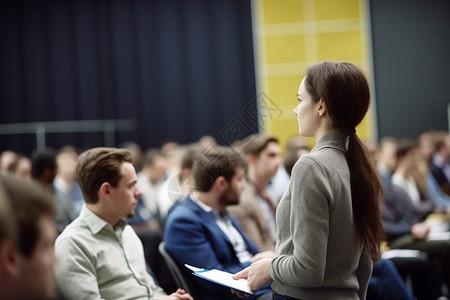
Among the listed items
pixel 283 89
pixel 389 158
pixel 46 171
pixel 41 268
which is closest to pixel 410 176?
pixel 389 158

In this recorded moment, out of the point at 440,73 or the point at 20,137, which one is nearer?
the point at 440,73

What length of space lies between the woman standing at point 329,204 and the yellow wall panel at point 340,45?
8232 millimetres

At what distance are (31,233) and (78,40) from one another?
998 cm

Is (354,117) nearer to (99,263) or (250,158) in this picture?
(99,263)

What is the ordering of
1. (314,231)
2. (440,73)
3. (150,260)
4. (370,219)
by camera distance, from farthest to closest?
(440,73) → (150,260) → (370,219) → (314,231)

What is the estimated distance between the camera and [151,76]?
10.5 metres

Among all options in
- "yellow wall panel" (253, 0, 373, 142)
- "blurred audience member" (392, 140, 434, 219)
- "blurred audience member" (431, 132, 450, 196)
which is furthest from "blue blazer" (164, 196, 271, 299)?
"yellow wall panel" (253, 0, 373, 142)

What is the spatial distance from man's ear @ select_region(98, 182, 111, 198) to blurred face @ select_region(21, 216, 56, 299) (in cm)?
111

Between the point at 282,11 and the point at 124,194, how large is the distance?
8.23 metres

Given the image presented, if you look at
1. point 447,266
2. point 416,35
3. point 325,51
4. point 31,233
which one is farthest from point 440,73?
point 31,233

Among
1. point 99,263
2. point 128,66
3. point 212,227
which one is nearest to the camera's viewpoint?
point 99,263

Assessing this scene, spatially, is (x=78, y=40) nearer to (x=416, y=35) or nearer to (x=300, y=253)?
(x=416, y=35)

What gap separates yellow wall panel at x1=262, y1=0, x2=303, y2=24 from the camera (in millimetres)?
9945

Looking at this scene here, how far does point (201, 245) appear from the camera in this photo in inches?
97.7
